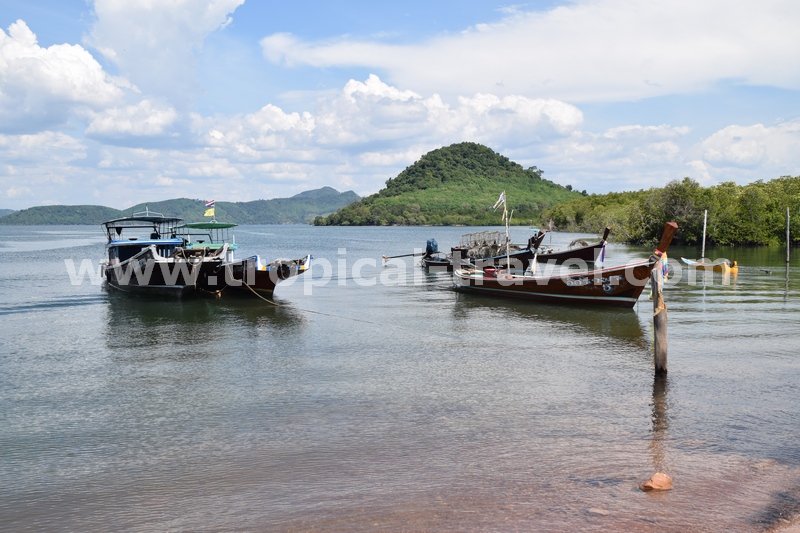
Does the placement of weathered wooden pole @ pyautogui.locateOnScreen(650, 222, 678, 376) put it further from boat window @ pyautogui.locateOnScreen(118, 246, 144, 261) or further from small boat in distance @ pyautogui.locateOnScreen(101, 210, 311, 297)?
boat window @ pyautogui.locateOnScreen(118, 246, 144, 261)

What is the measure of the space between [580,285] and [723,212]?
4765 centimetres

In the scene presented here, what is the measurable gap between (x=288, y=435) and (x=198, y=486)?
2368mm

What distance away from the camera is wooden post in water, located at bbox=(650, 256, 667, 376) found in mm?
14508

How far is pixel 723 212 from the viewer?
6681cm

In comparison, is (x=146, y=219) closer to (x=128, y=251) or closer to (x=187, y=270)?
(x=128, y=251)

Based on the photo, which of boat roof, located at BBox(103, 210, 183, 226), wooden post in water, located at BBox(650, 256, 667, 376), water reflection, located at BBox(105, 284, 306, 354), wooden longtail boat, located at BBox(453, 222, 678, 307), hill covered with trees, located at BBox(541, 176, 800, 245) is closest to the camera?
wooden post in water, located at BBox(650, 256, 667, 376)

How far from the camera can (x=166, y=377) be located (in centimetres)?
1616

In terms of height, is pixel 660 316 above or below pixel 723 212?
below

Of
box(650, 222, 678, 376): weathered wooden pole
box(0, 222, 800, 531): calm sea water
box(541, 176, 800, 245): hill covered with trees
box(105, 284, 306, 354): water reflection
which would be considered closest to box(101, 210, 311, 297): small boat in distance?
box(105, 284, 306, 354): water reflection

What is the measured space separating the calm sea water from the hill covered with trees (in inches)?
1824

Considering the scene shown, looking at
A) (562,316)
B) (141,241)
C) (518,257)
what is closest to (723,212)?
(518,257)

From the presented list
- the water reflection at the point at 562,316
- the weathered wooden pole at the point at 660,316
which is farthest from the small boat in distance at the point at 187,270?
the weathered wooden pole at the point at 660,316

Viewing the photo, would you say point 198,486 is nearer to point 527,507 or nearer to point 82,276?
point 527,507

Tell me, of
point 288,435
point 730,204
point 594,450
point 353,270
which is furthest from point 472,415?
point 730,204
